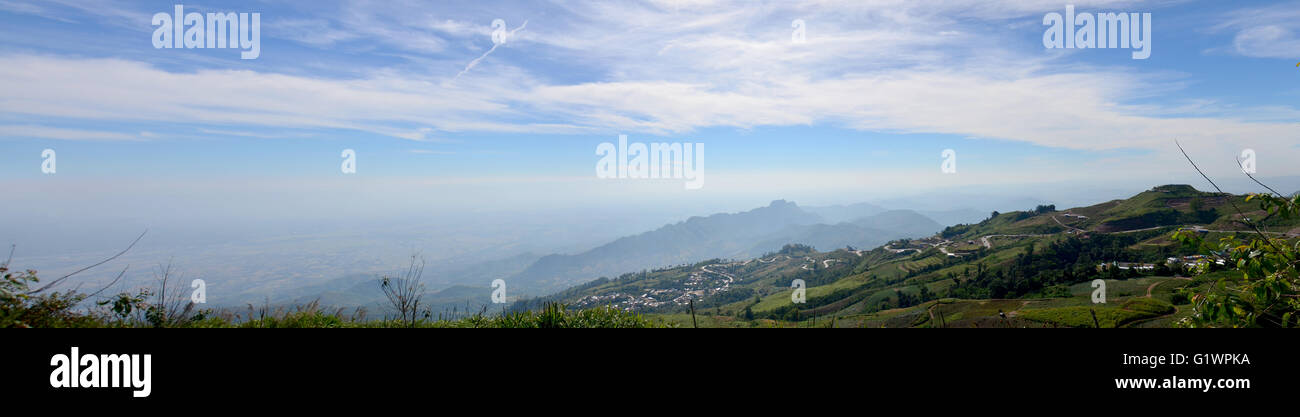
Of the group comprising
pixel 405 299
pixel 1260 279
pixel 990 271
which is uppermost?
pixel 1260 279

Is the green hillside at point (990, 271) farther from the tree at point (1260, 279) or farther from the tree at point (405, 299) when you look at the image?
the tree at point (1260, 279)

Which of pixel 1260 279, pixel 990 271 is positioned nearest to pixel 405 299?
pixel 1260 279

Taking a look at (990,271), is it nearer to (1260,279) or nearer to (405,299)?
(1260,279)

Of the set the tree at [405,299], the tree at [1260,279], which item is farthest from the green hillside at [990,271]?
the tree at [1260,279]

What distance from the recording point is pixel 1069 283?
247 ft

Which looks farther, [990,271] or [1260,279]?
[990,271]

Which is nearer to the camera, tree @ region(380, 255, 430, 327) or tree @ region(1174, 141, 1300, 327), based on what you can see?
tree @ region(1174, 141, 1300, 327)

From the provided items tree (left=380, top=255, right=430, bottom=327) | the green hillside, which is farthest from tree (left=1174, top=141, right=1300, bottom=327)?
the green hillside

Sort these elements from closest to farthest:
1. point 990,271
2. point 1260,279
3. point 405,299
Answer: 1. point 1260,279
2. point 405,299
3. point 990,271

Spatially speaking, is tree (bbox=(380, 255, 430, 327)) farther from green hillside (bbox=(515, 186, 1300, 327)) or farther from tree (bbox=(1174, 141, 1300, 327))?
green hillside (bbox=(515, 186, 1300, 327))
